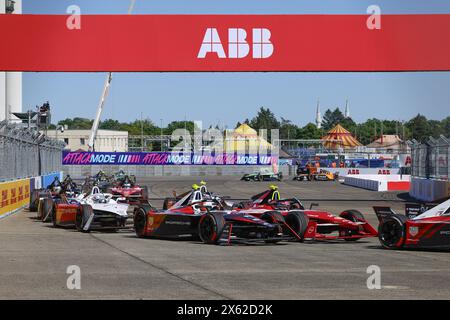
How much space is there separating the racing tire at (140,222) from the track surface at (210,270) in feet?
1.61

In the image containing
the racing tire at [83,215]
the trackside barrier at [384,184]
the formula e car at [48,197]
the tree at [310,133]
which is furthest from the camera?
the tree at [310,133]

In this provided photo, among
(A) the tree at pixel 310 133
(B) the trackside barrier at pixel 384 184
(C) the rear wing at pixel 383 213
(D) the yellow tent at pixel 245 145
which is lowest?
(B) the trackside barrier at pixel 384 184

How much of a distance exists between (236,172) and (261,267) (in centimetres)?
6989

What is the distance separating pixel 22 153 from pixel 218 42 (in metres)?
9.71

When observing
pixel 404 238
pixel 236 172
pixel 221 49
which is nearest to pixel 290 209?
pixel 404 238

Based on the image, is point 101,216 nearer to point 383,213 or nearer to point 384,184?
point 383,213

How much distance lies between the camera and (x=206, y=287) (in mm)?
10492

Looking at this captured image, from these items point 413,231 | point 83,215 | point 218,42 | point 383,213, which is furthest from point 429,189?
point 413,231

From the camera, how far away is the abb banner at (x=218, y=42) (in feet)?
92.6

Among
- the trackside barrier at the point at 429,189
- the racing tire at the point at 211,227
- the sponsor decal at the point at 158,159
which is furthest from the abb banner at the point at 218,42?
the sponsor decal at the point at 158,159

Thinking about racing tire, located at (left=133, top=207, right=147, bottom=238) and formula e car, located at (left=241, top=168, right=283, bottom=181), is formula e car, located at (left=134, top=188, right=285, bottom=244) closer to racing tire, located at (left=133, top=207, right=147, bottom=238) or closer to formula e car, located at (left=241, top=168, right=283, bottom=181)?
racing tire, located at (left=133, top=207, right=147, bottom=238)

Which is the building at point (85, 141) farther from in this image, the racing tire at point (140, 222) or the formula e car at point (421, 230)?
the formula e car at point (421, 230)

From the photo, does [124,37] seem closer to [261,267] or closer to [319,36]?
[319,36]

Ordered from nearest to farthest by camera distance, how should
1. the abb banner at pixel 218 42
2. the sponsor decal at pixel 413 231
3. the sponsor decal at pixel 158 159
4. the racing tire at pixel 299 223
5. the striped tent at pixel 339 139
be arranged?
the sponsor decal at pixel 413 231, the racing tire at pixel 299 223, the abb banner at pixel 218 42, the sponsor decal at pixel 158 159, the striped tent at pixel 339 139
